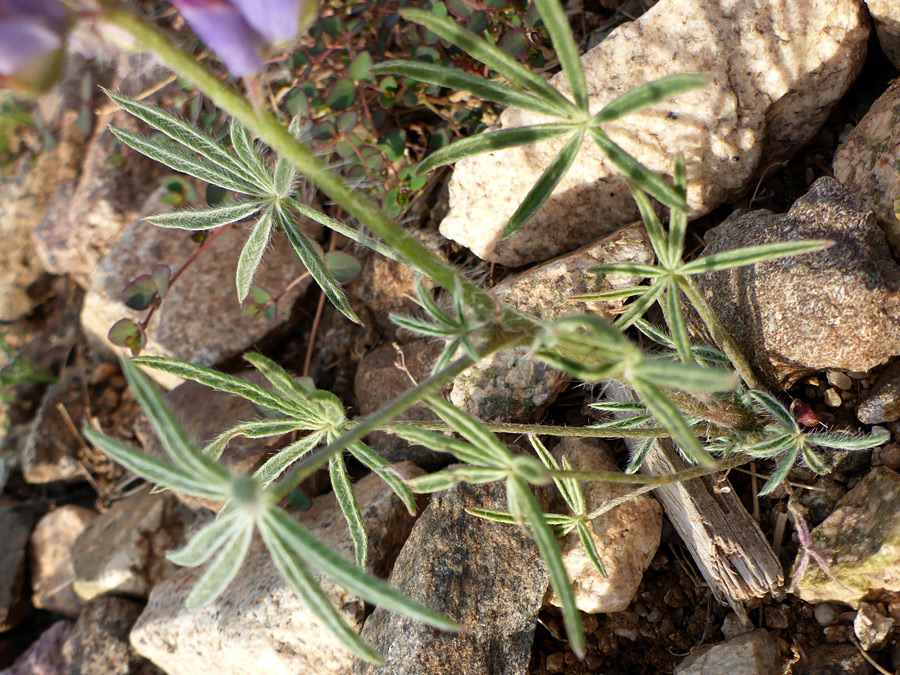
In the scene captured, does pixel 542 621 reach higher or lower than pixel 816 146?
lower

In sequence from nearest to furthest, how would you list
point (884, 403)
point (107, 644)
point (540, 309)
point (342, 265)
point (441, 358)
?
point (441, 358), point (884, 403), point (540, 309), point (342, 265), point (107, 644)

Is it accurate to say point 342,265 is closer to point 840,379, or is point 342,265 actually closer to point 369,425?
point 369,425

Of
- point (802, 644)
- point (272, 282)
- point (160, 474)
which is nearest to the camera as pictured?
point (160, 474)

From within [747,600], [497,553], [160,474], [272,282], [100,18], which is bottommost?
[747,600]

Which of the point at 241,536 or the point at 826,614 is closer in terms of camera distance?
the point at 241,536

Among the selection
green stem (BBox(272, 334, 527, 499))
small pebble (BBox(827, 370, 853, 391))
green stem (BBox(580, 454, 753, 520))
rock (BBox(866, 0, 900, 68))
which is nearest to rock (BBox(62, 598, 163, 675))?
green stem (BBox(580, 454, 753, 520))

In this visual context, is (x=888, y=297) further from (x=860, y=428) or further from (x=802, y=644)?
(x=802, y=644)

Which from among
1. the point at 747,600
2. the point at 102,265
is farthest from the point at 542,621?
the point at 102,265

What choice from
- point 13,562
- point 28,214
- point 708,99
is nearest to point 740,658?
point 708,99

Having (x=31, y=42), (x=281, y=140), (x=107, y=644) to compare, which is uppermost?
(x=31, y=42)
